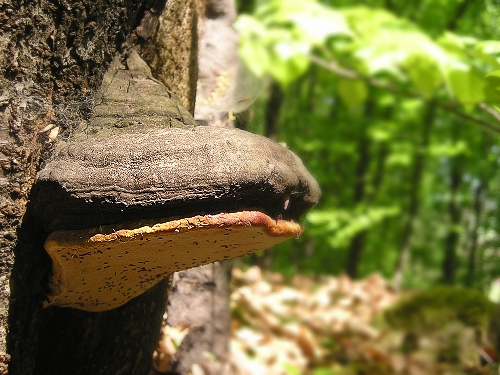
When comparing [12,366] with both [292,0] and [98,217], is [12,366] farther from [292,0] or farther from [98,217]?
[292,0]

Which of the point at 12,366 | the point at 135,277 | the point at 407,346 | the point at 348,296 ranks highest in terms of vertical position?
the point at 135,277

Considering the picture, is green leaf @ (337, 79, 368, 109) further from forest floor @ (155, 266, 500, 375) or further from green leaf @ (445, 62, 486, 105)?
green leaf @ (445, 62, 486, 105)

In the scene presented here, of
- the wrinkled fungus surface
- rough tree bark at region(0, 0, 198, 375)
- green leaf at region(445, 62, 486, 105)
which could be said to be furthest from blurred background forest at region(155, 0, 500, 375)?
rough tree bark at region(0, 0, 198, 375)

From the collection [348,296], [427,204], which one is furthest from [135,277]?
[427,204]

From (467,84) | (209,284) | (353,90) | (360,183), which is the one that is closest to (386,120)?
(360,183)

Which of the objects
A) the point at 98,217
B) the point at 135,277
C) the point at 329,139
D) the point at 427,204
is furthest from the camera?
the point at 427,204
